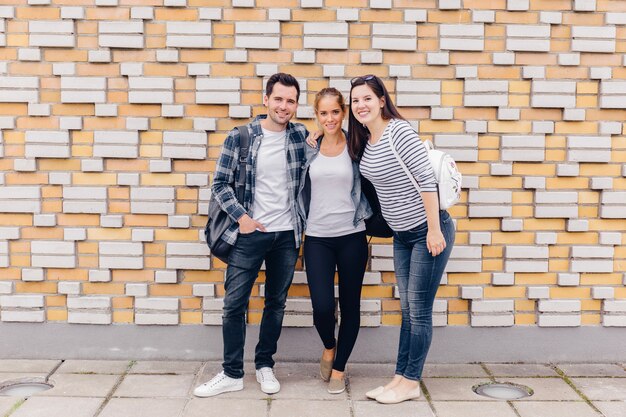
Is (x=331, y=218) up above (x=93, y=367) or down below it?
above

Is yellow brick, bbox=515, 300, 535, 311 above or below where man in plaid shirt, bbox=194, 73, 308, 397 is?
below

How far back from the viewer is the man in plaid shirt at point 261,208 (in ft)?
14.0

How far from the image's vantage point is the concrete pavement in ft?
13.8

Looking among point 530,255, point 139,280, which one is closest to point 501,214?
point 530,255

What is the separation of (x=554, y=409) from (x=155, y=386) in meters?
2.52

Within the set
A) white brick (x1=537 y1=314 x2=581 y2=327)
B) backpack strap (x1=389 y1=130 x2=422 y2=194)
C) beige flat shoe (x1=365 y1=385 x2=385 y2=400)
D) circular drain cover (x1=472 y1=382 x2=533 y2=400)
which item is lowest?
circular drain cover (x1=472 y1=382 x2=533 y2=400)

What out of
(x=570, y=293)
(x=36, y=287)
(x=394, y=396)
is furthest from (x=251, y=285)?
(x=570, y=293)

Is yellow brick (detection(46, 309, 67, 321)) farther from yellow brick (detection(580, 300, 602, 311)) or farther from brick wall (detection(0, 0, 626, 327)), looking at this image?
yellow brick (detection(580, 300, 602, 311))

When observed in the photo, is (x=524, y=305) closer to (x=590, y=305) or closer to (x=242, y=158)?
(x=590, y=305)

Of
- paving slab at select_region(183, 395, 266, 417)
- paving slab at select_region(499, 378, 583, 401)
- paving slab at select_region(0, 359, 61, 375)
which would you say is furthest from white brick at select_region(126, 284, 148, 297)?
paving slab at select_region(499, 378, 583, 401)

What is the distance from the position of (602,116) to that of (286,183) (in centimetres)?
237

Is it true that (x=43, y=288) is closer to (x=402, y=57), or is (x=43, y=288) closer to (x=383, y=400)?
(x=383, y=400)

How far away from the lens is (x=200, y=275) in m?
5.05

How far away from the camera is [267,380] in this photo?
178 inches
